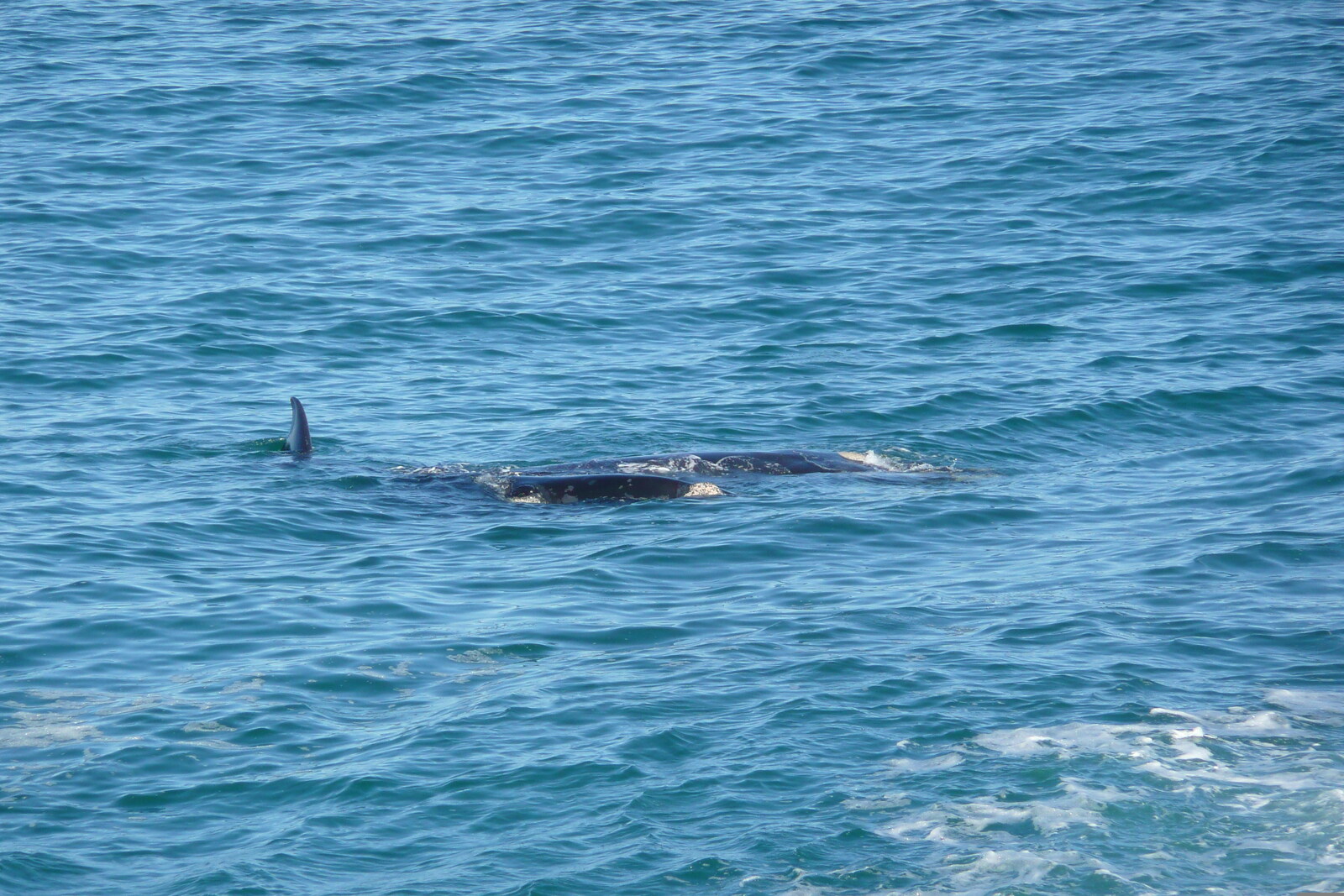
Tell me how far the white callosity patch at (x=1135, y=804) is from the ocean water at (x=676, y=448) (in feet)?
0.11

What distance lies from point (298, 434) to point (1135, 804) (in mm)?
9311

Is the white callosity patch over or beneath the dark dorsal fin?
beneath

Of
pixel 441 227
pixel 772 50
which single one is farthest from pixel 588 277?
pixel 772 50

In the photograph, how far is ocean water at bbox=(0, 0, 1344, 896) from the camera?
A: 8391 mm

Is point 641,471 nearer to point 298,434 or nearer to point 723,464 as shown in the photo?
point 723,464

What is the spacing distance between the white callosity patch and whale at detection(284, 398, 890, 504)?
566 centimetres

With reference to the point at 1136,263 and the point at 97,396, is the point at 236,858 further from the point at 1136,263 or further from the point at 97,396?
the point at 1136,263

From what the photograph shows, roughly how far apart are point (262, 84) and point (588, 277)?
11943mm

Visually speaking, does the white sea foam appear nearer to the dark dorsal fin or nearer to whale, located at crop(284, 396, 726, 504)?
whale, located at crop(284, 396, 726, 504)

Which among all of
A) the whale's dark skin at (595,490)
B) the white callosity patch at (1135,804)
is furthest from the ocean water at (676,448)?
the whale's dark skin at (595,490)

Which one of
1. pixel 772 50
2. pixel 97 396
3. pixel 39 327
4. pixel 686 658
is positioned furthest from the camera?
pixel 772 50

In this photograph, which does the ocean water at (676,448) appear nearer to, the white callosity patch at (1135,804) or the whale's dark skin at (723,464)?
the white callosity patch at (1135,804)

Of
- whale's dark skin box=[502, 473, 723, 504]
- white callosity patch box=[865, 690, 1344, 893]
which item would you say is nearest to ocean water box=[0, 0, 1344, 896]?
white callosity patch box=[865, 690, 1344, 893]

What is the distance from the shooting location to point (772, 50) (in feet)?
106
